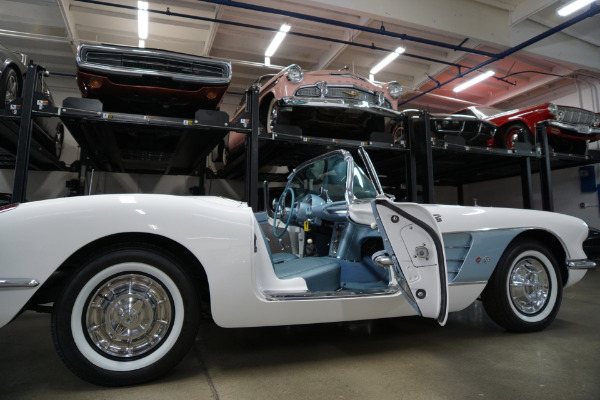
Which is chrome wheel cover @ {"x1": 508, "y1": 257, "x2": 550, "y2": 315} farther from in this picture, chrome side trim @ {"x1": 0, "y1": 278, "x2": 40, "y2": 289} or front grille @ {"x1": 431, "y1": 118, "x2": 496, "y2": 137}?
front grille @ {"x1": 431, "y1": 118, "x2": 496, "y2": 137}

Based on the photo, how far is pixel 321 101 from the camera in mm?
4441

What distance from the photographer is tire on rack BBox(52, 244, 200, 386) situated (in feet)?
5.47

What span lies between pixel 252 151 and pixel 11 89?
2.62 metres

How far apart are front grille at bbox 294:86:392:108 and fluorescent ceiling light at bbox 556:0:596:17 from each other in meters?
4.42

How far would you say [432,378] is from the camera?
189 centimetres

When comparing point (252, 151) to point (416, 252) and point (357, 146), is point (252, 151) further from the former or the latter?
point (416, 252)

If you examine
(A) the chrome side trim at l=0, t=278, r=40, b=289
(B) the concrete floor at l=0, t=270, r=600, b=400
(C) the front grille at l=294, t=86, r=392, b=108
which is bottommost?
(B) the concrete floor at l=0, t=270, r=600, b=400

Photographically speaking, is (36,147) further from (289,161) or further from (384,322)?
(384,322)

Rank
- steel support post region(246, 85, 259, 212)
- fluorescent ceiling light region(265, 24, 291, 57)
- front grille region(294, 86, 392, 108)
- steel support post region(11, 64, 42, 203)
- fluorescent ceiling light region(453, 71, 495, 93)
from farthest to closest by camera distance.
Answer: fluorescent ceiling light region(453, 71, 495, 93), fluorescent ceiling light region(265, 24, 291, 57), front grille region(294, 86, 392, 108), steel support post region(246, 85, 259, 212), steel support post region(11, 64, 42, 203)

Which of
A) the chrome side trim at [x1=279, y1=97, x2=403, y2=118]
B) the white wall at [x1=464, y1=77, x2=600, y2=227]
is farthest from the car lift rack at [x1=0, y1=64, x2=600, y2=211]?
the white wall at [x1=464, y1=77, x2=600, y2=227]

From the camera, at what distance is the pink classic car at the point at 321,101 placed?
4.46 m

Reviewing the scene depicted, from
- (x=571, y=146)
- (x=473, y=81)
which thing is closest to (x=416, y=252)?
(x=571, y=146)

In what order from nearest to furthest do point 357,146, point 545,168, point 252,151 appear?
point 252,151, point 357,146, point 545,168

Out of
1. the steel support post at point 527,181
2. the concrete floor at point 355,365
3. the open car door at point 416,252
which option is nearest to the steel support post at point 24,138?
the concrete floor at point 355,365
